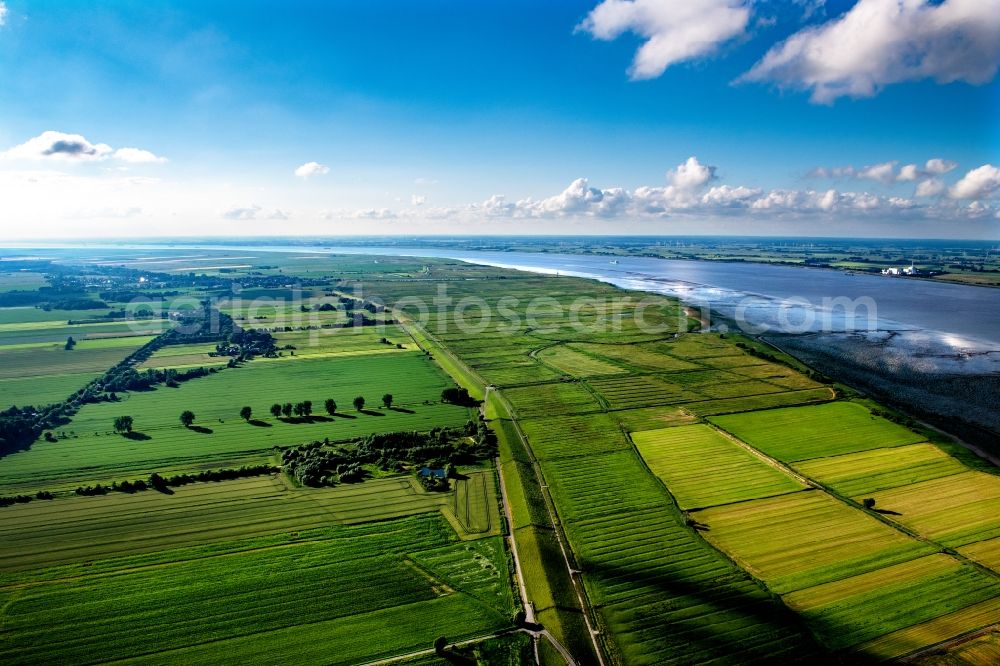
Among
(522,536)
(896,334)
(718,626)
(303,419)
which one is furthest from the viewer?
(896,334)

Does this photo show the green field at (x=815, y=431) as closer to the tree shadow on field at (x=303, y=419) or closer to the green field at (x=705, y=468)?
the green field at (x=705, y=468)

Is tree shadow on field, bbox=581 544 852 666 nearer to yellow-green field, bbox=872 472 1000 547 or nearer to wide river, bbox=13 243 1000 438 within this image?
yellow-green field, bbox=872 472 1000 547

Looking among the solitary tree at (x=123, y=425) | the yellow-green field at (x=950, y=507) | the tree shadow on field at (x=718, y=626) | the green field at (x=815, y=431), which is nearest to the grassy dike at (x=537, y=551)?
the tree shadow on field at (x=718, y=626)

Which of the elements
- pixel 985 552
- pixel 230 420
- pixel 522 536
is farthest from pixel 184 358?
pixel 985 552

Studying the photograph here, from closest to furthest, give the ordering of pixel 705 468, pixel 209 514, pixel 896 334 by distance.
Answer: pixel 209 514 < pixel 705 468 < pixel 896 334

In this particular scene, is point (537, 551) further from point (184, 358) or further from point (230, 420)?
point (184, 358)

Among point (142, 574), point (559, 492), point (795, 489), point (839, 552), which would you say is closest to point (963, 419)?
point (795, 489)
